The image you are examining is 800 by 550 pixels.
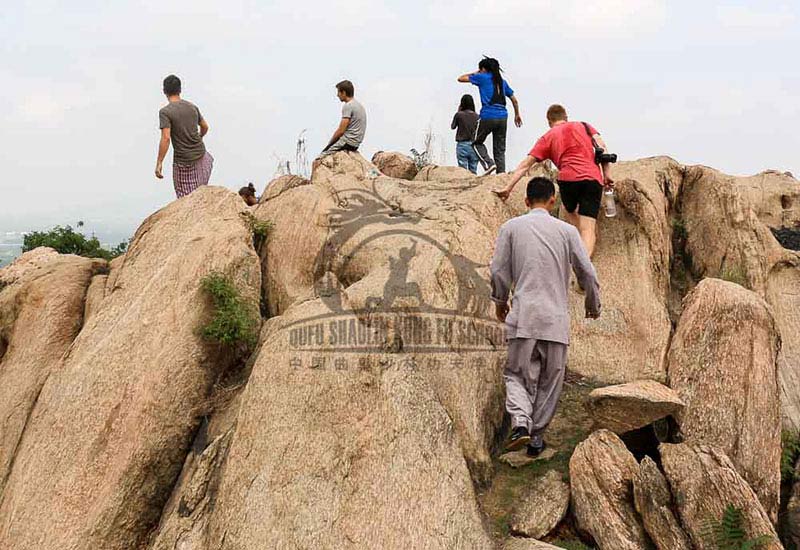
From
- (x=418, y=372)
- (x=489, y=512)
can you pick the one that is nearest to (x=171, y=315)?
(x=418, y=372)

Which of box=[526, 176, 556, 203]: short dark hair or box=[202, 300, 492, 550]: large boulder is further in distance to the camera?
box=[526, 176, 556, 203]: short dark hair

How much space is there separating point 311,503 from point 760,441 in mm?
5776

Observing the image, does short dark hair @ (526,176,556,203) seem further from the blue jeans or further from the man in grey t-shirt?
the blue jeans

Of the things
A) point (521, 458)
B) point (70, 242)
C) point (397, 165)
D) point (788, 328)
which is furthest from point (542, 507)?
point (70, 242)

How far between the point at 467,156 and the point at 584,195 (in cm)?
725

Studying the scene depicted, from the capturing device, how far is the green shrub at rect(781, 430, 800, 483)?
9664 millimetres

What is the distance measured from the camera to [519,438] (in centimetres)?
868

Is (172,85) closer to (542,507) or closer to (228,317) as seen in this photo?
(228,317)

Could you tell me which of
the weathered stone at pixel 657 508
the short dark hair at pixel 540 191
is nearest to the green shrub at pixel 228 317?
the short dark hair at pixel 540 191

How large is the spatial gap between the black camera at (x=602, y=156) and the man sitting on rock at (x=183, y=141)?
785 cm

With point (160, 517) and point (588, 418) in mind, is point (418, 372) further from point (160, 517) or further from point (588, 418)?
point (160, 517)

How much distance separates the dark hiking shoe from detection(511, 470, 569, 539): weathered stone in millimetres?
475

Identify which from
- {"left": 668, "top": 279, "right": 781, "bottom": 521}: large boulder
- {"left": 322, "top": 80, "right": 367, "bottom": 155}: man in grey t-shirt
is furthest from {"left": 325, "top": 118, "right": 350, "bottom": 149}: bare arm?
{"left": 668, "top": 279, "right": 781, "bottom": 521}: large boulder

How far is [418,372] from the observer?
8.95 m
